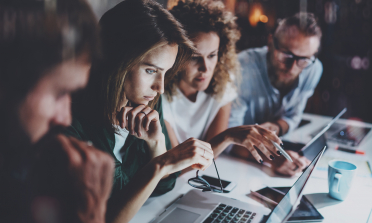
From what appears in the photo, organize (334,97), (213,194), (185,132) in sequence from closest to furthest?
(213,194), (185,132), (334,97)

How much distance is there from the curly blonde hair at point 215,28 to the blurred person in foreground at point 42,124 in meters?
0.57

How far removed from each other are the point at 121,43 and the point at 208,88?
2.52 feet

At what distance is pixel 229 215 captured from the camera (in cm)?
79

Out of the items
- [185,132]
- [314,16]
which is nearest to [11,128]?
[185,132]

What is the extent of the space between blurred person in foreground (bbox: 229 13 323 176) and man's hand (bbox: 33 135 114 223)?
1.19 metres

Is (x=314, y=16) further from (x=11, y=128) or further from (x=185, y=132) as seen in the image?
(x=11, y=128)

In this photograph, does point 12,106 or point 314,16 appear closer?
point 12,106

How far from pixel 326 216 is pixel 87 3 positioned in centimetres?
89

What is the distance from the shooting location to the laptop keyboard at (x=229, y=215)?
768 millimetres

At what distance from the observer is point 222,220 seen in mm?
770

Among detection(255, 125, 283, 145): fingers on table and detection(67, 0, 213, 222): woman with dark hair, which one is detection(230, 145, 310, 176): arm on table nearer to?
detection(255, 125, 283, 145): fingers on table

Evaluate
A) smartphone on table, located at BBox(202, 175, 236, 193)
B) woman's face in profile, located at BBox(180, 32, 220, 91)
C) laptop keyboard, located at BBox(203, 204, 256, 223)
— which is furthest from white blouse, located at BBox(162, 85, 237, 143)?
laptop keyboard, located at BBox(203, 204, 256, 223)

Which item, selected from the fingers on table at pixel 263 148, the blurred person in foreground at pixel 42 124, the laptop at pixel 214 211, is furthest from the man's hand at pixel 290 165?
the blurred person in foreground at pixel 42 124

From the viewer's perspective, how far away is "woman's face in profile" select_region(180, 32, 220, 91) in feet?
3.79
